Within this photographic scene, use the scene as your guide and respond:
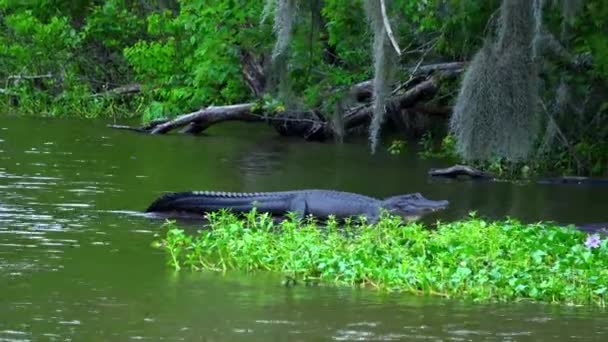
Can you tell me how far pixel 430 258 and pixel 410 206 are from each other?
350 centimetres

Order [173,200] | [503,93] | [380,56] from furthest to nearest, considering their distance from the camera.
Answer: [380,56] < [503,93] < [173,200]

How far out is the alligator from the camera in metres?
12.5

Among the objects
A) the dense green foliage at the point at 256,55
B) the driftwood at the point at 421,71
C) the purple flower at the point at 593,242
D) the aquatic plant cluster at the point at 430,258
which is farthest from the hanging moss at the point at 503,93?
the driftwood at the point at 421,71

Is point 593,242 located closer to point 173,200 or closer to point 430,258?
point 430,258

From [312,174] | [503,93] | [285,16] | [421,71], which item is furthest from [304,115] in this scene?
[503,93]

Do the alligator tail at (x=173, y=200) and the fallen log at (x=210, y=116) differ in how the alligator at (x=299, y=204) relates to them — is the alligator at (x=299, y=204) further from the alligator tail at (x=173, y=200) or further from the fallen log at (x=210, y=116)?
the fallen log at (x=210, y=116)

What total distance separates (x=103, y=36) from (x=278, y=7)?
739 inches

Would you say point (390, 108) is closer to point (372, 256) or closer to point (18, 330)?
point (372, 256)

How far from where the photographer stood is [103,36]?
31.7 m

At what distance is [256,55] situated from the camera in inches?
930

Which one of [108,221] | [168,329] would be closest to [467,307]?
[168,329]

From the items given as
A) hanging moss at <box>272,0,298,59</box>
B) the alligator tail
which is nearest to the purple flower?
the alligator tail

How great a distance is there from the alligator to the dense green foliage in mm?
2209

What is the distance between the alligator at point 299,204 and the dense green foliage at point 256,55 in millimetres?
2209
